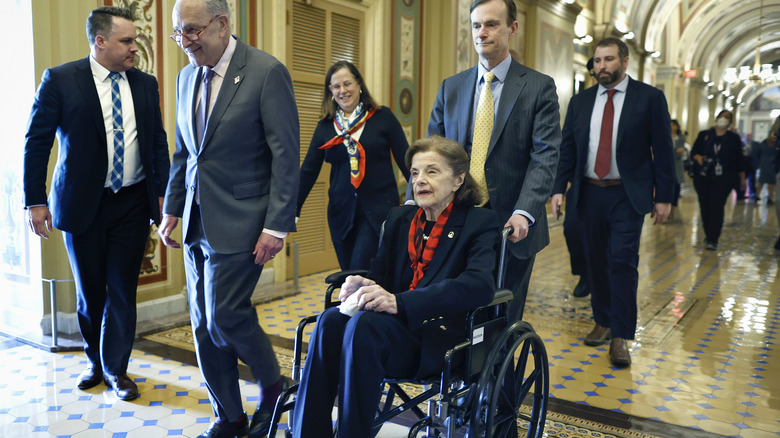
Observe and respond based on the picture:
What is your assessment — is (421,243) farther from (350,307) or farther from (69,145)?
(69,145)

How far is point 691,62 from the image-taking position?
2238 centimetres

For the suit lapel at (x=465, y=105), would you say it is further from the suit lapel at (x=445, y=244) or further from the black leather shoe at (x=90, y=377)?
the black leather shoe at (x=90, y=377)

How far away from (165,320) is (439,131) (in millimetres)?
2536

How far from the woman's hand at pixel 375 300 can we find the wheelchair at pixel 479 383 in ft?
0.70

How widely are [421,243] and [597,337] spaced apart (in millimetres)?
2283

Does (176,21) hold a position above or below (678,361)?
above

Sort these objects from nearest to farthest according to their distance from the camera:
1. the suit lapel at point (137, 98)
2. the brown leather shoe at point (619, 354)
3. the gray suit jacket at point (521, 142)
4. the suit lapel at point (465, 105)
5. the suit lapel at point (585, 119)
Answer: the gray suit jacket at point (521, 142) → the suit lapel at point (465, 105) → the suit lapel at point (137, 98) → the brown leather shoe at point (619, 354) → the suit lapel at point (585, 119)

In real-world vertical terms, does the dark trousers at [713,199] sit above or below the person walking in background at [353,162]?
below

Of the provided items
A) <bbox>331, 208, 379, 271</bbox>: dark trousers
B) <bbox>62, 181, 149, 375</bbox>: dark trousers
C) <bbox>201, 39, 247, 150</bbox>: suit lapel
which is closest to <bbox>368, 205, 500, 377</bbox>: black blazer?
<bbox>201, 39, 247, 150</bbox>: suit lapel

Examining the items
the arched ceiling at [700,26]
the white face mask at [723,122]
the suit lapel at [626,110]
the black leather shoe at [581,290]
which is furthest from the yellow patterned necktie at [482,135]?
the arched ceiling at [700,26]

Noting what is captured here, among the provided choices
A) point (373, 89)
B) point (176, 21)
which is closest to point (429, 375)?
point (176, 21)

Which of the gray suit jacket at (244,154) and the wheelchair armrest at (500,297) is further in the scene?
the gray suit jacket at (244,154)

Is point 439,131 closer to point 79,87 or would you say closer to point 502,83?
point 502,83

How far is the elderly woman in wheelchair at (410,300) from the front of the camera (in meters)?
1.87
